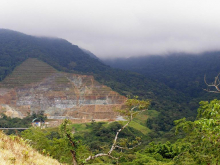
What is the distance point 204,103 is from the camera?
1302 cm

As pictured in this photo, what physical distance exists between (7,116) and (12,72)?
75.1ft

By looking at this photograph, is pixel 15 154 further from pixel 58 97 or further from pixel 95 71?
pixel 95 71

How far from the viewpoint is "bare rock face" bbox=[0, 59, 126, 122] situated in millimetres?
55469

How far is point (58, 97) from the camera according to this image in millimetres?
58469

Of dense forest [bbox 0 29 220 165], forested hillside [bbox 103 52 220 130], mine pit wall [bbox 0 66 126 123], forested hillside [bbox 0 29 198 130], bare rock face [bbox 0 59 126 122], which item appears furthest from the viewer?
forested hillside [bbox 103 52 220 130]

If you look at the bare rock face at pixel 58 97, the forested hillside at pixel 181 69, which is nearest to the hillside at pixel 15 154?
the bare rock face at pixel 58 97

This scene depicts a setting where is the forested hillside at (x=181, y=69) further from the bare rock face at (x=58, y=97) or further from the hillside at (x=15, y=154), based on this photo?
the hillside at (x=15, y=154)

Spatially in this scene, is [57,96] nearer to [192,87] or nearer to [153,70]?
[192,87]

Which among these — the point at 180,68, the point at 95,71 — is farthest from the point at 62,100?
the point at 180,68

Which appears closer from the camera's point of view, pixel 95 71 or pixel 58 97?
pixel 58 97

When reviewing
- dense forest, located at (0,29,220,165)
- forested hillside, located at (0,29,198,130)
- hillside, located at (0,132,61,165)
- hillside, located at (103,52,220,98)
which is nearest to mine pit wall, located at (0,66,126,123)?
dense forest, located at (0,29,220,165)

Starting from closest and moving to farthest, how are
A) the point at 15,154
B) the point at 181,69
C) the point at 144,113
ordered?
1. the point at 15,154
2. the point at 144,113
3. the point at 181,69

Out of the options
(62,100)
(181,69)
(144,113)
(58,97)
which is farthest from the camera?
(181,69)

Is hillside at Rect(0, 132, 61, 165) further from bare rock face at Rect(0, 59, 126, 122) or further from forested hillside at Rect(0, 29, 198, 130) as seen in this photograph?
forested hillside at Rect(0, 29, 198, 130)
